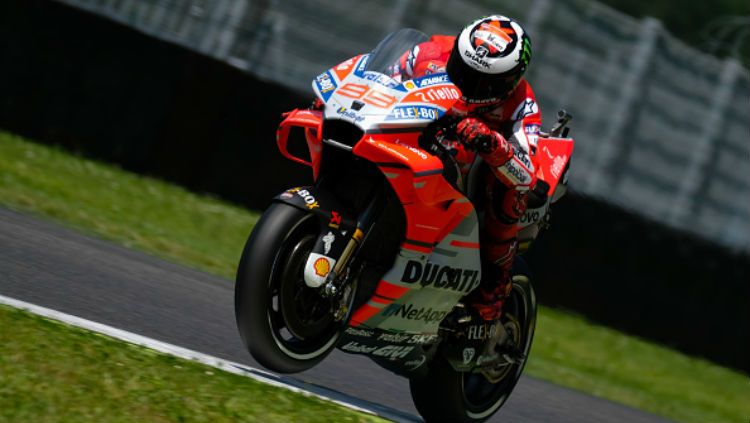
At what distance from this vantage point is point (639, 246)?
12.5 m

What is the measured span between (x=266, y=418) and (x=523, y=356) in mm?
2266

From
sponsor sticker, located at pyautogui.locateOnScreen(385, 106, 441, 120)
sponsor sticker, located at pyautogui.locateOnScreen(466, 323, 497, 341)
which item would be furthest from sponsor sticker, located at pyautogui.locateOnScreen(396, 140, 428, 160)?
sponsor sticker, located at pyautogui.locateOnScreen(466, 323, 497, 341)

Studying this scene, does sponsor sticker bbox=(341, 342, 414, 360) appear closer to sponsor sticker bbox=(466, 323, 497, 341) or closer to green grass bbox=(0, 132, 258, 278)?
sponsor sticker bbox=(466, 323, 497, 341)

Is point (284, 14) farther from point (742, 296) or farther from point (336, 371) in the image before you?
point (336, 371)

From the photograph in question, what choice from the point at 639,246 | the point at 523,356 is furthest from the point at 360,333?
the point at 639,246

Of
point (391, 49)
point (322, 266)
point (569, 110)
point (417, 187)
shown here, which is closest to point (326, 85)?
point (391, 49)

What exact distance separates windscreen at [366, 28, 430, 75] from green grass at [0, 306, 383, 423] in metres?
1.43

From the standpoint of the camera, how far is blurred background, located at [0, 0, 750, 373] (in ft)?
39.0

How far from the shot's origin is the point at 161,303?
6.75 m

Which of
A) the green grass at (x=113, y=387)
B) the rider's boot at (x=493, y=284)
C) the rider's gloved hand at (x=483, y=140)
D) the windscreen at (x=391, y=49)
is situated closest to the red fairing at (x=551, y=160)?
the rider's boot at (x=493, y=284)

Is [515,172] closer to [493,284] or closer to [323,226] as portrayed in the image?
[493,284]

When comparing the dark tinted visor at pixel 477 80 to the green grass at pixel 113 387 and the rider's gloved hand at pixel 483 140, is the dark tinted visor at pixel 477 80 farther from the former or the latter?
the green grass at pixel 113 387

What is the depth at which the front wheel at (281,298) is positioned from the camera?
5.01 metres

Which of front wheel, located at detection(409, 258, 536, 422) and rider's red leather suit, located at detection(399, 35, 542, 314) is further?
front wheel, located at detection(409, 258, 536, 422)
